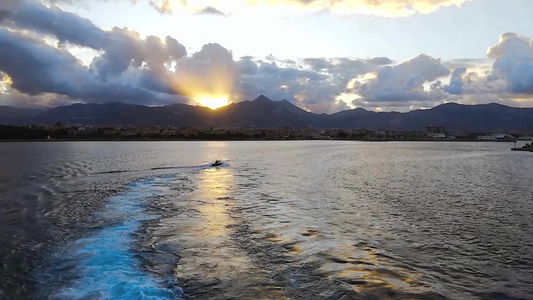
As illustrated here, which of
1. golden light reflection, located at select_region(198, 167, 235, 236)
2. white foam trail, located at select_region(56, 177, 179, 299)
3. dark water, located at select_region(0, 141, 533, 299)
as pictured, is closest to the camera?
white foam trail, located at select_region(56, 177, 179, 299)

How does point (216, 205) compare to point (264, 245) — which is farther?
point (216, 205)

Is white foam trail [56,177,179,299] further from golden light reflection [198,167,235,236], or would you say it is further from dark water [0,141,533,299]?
golden light reflection [198,167,235,236]

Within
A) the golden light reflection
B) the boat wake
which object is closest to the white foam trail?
the boat wake

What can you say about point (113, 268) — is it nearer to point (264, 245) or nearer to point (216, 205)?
point (264, 245)

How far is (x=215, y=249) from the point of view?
14391 mm

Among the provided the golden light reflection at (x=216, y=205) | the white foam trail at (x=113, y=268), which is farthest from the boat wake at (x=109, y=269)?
the golden light reflection at (x=216, y=205)

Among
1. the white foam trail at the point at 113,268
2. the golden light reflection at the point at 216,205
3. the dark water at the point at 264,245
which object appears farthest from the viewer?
the golden light reflection at the point at 216,205

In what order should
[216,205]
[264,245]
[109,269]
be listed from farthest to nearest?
[216,205] < [264,245] < [109,269]

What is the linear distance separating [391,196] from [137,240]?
1939cm

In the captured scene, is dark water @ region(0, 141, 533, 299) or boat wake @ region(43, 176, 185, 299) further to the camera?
dark water @ region(0, 141, 533, 299)

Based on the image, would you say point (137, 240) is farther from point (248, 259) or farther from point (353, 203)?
point (353, 203)

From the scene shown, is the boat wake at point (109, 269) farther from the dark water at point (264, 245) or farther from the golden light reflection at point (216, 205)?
the golden light reflection at point (216, 205)

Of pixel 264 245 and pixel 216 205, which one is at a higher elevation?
pixel 264 245

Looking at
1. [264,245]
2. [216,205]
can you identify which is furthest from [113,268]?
[216,205]
